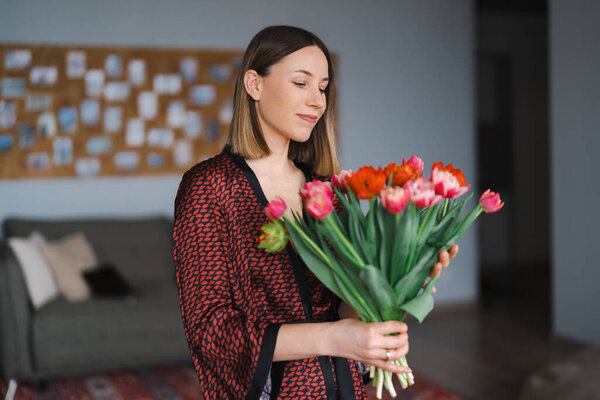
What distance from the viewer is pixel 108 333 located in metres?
3.91

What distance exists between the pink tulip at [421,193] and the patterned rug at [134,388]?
2771mm

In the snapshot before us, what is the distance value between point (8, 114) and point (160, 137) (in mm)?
1098

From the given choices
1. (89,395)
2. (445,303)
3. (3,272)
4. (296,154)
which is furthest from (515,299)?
(296,154)

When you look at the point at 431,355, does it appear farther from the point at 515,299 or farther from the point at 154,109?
the point at 154,109

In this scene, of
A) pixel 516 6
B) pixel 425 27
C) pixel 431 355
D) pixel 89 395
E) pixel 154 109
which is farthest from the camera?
pixel 516 6

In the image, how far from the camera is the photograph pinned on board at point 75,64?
468 centimetres

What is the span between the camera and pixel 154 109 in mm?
4953

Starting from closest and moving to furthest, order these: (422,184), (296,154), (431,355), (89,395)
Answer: (422,184), (296,154), (89,395), (431,355)

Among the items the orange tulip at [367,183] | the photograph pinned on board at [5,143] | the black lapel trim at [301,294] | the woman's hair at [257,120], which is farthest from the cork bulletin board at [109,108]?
the orange tulip at [367,183]

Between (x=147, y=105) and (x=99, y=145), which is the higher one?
(x=147, y=105)

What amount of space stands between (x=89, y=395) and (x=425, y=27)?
4.10m

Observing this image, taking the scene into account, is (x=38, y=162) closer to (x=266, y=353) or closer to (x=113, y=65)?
(x=113, y=65)

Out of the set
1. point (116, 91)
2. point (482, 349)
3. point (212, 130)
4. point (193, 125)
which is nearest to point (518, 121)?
point (482, 349)

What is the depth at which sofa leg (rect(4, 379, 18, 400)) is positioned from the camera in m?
3.56
